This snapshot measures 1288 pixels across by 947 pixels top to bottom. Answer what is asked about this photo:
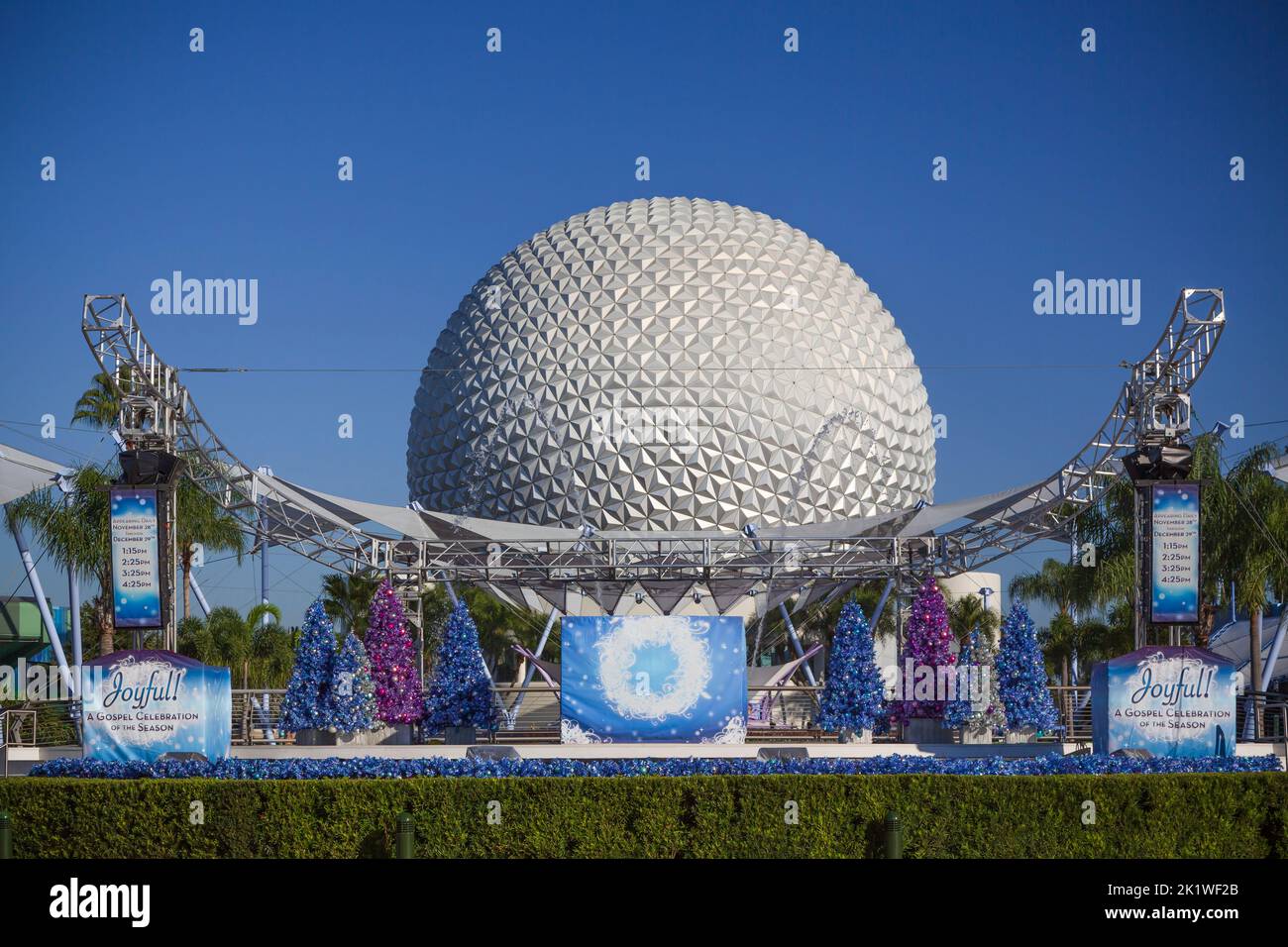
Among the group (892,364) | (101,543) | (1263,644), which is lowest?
(1263,644)

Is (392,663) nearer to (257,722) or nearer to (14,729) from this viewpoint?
(257,722)

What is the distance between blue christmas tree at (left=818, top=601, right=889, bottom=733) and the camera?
3048cm

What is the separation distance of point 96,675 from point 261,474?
40.0ft

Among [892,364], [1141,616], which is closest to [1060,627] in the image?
[892,364]

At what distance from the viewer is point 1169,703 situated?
23.3m

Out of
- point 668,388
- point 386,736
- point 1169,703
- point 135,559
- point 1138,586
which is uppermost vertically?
point 668,388

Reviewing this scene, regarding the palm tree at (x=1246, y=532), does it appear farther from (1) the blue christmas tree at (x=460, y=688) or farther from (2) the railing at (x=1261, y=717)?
(1) the blue christmas tree at (x=460, y=688)

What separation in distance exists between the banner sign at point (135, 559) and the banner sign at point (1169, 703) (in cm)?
1606

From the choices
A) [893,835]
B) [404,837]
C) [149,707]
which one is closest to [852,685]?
[149,707]

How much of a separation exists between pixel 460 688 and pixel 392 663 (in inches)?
111

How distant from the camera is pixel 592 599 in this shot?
43906 millimetres

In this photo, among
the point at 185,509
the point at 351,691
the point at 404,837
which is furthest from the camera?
the point at 185,509

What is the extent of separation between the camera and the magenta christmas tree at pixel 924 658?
32094 mm

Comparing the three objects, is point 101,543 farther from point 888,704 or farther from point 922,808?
point 922,808
